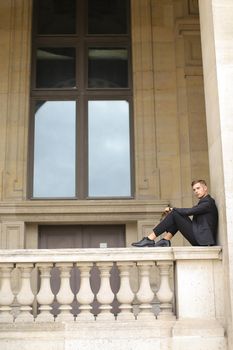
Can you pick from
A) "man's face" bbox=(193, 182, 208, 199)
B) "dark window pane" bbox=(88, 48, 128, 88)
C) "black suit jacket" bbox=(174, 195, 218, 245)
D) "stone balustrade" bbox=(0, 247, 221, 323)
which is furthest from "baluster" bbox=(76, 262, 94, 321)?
"dark window pane" bbox=(88, 48, 128, 88)

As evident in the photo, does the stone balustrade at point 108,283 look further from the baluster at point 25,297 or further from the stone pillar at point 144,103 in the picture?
the stone pillar at point 144,103

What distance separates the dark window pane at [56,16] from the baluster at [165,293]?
6.81 metres

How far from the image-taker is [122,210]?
38.6ft

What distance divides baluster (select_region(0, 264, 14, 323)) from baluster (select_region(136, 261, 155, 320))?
5.06 feet

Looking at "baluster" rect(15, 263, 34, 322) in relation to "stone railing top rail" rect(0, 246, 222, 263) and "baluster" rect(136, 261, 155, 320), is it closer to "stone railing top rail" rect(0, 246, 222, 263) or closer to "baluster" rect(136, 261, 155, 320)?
"stone railing top rail" rect(0, 246, 222, 263)

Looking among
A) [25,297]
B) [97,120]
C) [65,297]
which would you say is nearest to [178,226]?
[65,297]

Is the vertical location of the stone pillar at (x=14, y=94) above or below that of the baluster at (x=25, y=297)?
above

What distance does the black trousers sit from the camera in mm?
8023

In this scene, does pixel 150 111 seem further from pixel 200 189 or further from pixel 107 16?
pixel 200 189

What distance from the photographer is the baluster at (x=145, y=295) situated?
759cm

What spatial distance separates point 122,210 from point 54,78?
3.10m

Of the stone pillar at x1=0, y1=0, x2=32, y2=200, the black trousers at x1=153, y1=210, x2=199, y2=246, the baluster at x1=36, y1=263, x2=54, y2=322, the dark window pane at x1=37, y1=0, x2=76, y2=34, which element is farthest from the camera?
the dark window pane at x1=37, y1=0, x2=76, y2=34

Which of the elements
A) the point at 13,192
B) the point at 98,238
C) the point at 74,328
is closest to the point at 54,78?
the point at 13,192

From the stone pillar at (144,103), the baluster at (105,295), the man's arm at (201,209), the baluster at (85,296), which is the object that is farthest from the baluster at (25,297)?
the stone pillar at (144,103)
